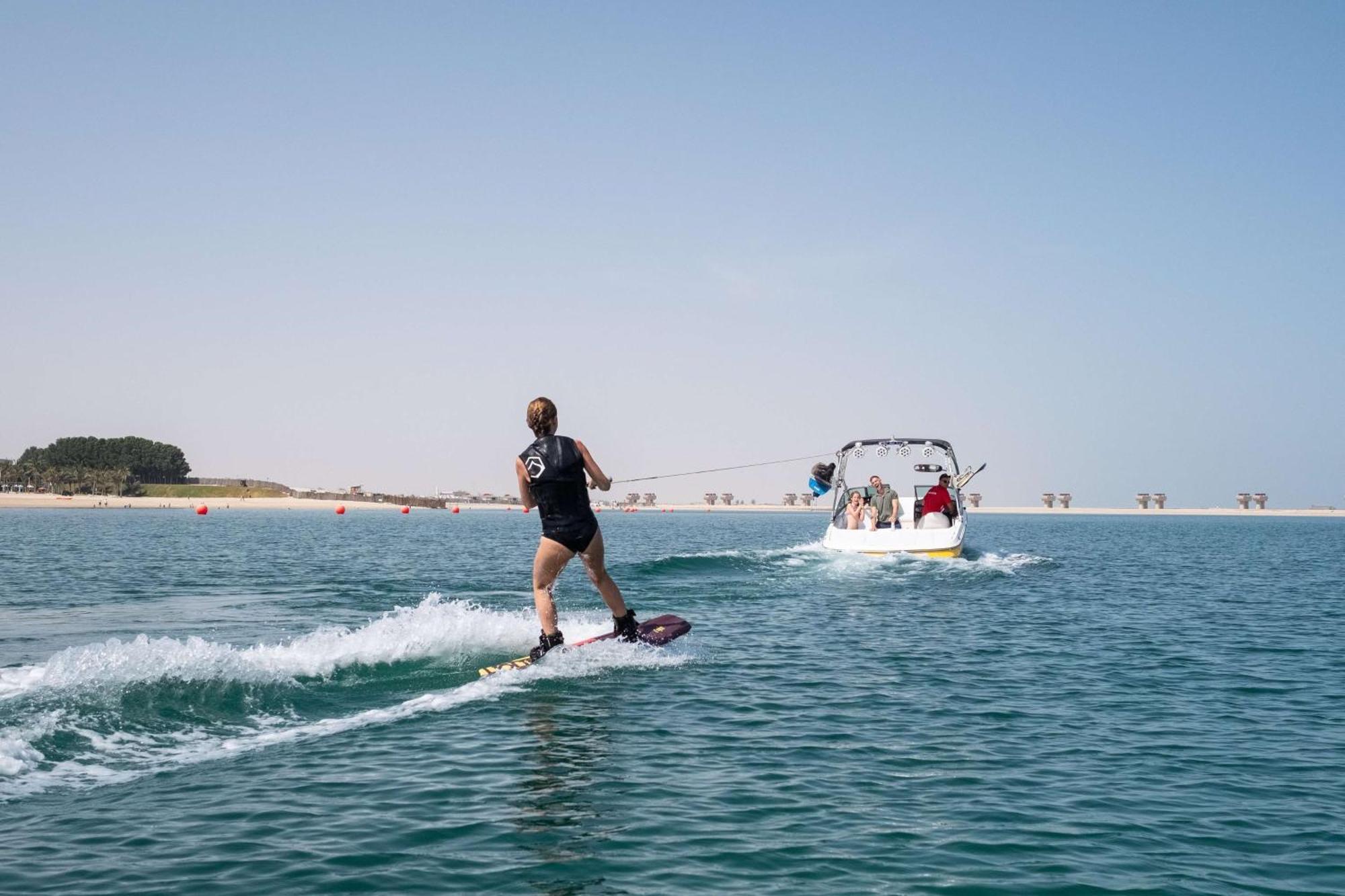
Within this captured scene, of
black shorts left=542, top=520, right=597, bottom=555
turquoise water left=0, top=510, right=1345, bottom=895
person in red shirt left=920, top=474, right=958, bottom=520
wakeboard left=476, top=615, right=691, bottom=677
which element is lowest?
turquoise water left=0, top=510, right=1345, bottom=895

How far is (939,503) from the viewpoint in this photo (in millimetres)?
35000

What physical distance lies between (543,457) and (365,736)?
3925 mm

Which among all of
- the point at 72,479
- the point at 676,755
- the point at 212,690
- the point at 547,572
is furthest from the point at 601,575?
the point at 72,479

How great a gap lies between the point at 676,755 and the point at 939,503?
89.1 feet

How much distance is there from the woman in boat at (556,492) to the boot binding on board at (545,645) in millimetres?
413

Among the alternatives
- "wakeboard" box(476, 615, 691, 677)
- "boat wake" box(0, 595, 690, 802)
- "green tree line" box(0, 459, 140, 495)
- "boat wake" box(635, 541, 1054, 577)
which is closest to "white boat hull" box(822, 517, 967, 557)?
"boat wake" box(635, 541, 1054, 577)

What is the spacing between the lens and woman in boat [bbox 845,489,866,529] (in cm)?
3547

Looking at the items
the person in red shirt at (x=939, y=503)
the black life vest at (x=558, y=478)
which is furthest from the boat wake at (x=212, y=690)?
the person in red shirt at (x=939, y=503)

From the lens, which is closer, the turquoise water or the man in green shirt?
the turquoise water

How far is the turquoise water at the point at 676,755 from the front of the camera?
260 inches

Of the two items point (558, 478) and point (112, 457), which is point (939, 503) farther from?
point (112, 457)

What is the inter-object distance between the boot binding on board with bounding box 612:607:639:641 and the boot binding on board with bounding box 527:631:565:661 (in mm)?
1027

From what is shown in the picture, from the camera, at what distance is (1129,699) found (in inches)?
500

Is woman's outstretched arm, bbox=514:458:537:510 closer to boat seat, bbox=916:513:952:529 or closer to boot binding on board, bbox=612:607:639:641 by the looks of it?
boot binding on board, bbox=612:607:639:641
